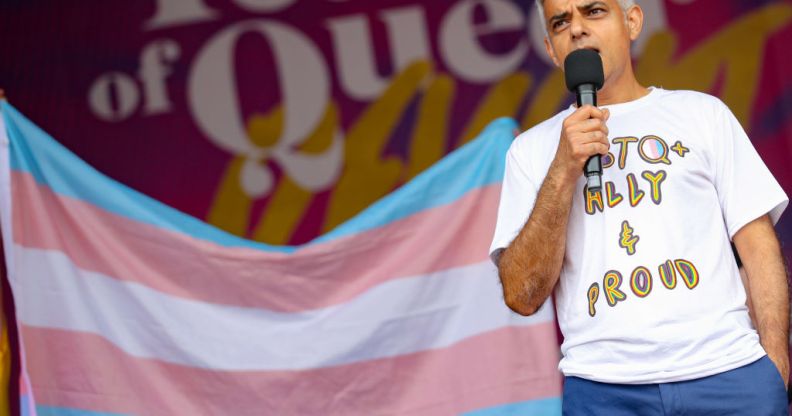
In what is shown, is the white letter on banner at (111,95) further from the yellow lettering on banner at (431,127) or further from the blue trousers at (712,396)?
the blue trousers at (712,396)

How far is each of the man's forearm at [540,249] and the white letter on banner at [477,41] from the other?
2.43 metres

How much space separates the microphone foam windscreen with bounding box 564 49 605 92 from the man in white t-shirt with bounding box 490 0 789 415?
0.28 feet

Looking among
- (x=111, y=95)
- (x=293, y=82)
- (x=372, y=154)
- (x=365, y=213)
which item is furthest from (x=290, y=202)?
(x=365, y=213)

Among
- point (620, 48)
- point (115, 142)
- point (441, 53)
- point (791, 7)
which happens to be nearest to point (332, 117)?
point (441, 53)

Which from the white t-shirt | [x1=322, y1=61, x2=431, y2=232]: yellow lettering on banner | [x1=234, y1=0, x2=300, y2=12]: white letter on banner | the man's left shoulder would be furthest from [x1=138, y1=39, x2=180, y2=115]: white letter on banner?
the man's left shoulder

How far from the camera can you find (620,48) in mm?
2502

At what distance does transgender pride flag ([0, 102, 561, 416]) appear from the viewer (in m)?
3.24

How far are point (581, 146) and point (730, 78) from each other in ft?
8.62

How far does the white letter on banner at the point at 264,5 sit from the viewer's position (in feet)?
16.2

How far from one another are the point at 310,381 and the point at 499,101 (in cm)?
180

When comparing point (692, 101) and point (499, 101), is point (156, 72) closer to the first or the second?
point (499, 101)

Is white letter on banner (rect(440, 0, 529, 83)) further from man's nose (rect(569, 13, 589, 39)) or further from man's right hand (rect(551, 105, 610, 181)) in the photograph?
man's right hand (rect(551, 105, 610, 181))

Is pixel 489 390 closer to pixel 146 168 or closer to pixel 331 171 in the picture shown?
pixel 331 171

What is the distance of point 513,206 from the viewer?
249 cm
